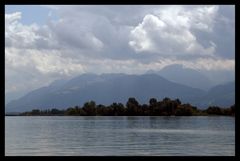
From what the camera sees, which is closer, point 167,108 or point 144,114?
point 167,108

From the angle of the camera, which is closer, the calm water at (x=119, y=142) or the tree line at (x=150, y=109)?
the calm water at (x=119, y=142)

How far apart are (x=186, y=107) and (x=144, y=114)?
8.09 meters

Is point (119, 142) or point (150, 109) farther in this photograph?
point (150, 109)

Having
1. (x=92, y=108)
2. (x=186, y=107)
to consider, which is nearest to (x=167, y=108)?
(x=186, y=107)

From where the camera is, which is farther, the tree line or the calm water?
the tree line
